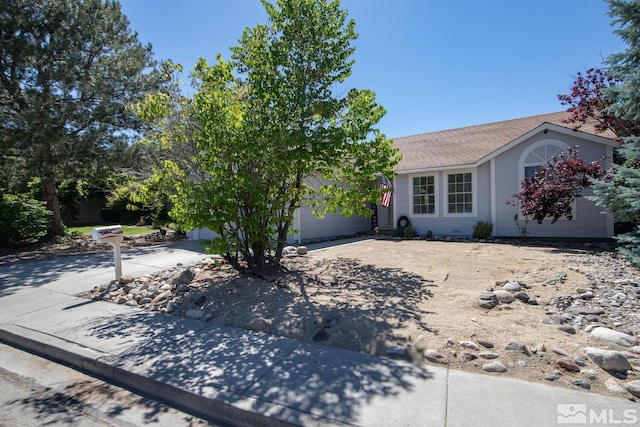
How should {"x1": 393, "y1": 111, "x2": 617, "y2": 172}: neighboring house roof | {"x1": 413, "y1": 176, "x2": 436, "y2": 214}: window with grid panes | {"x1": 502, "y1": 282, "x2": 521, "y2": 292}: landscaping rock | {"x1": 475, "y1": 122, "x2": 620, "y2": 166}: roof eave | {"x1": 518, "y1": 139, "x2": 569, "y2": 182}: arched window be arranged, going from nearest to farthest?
{"x1": 502, "y1": 282, "x2": 521, "y2": 292}: landscaping rock
{"x1": 475, "y1": 122, "x2": 620, "y2": 166}: roof eave
{"x1": 518, "y1": 139, "x2": 569, "y2": 182}: arched window
{"x1": 393, "y1": 111, "x2": 617, "y2": 172}: neighboring house roof
{"x1": 413, "y1": 176, "x2": 436, "y2": 214}: window with grid panes

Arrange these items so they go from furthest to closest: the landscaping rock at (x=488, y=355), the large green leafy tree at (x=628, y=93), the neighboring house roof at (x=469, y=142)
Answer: the neighboring house roof at (x=469, y=142)
the large green leafy tree at (x=628, y=93)
the landscaping rock at (x=488, y=355)

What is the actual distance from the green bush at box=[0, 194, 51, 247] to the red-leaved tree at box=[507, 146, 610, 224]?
1713 centimetres

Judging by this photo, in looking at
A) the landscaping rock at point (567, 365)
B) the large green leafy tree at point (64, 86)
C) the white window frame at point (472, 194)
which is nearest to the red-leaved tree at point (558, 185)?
the white window frame at point (472, 194)

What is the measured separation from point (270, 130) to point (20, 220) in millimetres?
12145

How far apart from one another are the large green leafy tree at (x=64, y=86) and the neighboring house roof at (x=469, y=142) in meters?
11.4

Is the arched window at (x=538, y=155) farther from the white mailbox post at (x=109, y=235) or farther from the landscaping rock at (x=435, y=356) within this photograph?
the white mailbox post at (x=109, y=235)

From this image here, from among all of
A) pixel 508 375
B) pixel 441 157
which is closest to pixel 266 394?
pixel 508 375

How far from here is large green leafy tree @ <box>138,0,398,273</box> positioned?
19.0ft

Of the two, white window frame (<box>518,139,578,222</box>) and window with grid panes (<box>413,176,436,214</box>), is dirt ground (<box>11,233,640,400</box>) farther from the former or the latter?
window with grid panes (<box>413,176,436,214</box>)

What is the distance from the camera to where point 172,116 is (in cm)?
723

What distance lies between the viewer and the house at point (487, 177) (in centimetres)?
1094

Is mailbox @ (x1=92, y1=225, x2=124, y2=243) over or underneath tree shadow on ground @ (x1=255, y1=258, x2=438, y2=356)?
over

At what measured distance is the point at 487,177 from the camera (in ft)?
41.1

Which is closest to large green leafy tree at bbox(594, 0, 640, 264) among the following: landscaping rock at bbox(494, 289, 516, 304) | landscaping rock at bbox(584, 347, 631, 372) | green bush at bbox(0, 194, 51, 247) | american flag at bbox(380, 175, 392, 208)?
landscaping rock at bbox(494, 289, 516, 304)
